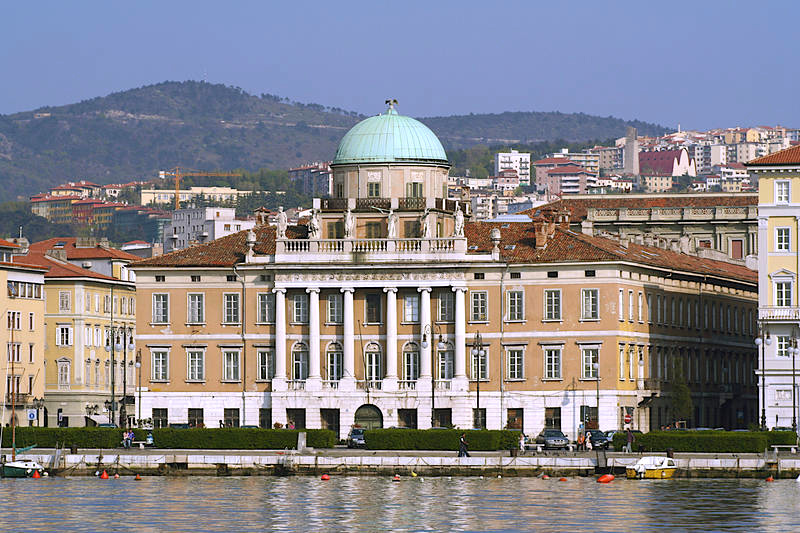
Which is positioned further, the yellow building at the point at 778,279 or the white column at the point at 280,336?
the white column at the point at 280,336

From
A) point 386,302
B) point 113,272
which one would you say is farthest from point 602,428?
point 113,272

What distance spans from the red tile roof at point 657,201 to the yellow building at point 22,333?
150 ft

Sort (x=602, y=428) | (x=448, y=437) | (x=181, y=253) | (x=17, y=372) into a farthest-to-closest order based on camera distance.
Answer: (x=17, y=372)
(x=181, y=253)
(x=602, y=428)
(x=448, y=437)

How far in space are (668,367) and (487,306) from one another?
13341 mm

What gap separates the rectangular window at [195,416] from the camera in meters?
122

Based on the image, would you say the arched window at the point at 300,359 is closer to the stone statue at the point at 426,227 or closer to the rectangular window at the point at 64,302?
the stone statue at the point at 426,227

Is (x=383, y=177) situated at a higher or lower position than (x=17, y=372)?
higher

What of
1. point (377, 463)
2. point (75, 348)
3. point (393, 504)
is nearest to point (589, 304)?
point (377, 463)

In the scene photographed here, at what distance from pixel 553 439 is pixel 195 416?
25056 millimetres

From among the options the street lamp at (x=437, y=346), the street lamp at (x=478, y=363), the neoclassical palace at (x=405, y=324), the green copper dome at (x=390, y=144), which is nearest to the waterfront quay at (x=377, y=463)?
the street lamp at (x=478, y=363)

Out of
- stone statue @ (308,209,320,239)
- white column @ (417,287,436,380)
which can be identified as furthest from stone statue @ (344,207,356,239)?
white column @ (417,287,436,380)

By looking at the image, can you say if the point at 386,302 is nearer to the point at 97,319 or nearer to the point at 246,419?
the point at 246,419

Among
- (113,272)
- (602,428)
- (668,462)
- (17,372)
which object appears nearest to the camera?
(668,462)

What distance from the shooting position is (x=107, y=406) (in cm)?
14612
